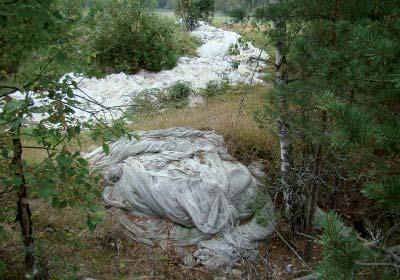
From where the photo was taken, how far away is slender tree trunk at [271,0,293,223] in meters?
4.57

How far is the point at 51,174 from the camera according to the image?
7.43 ft

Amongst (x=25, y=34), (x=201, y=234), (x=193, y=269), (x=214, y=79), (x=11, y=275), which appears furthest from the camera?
(x=214, y=79)

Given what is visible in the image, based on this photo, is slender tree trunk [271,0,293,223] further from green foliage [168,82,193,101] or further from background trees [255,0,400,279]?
green foliage [168,82,193,101]

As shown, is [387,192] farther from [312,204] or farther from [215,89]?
[215,89]

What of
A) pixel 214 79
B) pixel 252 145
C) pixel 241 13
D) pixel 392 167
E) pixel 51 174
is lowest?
pixel 214 79

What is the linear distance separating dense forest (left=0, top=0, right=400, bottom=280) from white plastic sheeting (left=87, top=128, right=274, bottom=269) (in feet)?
0.34

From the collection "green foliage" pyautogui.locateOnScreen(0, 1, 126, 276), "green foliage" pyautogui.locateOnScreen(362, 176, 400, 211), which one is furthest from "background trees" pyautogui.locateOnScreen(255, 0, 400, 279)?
"green foliage" pyautogui.locateOnScreen(0, 1, 126, 276)

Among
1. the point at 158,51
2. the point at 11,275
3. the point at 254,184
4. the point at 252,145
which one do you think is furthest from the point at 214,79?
the point at 11,275

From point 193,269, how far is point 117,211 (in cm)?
132

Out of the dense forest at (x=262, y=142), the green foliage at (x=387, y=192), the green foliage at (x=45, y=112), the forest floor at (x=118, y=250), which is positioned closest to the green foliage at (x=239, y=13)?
the dense forest at (x=262, y=142)

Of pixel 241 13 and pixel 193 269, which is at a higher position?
pixel 241 13

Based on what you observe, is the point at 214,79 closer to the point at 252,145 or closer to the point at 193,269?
the point at 252,145

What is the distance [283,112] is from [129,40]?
299 inches

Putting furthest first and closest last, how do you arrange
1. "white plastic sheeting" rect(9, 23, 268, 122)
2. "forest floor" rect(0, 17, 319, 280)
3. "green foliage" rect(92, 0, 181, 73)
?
"green foliage" rect(92, 0, 181, 73), "white plastic sheeting" rect(9, 23, 268, 122), "forest floor" rect(0, 17, 319, 280)
